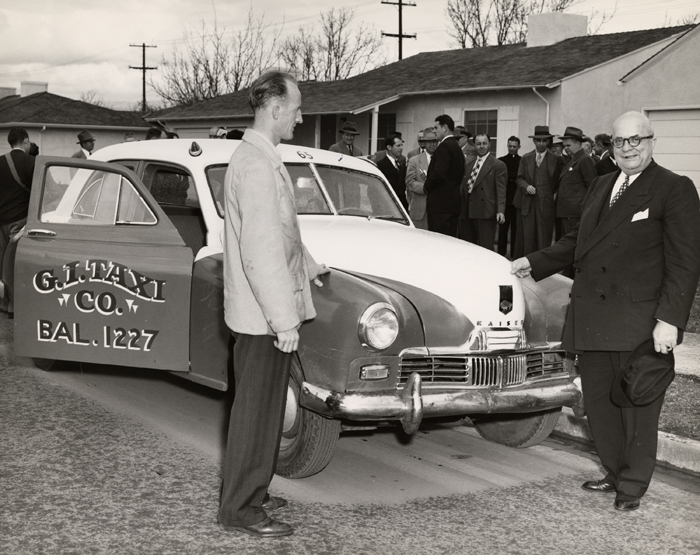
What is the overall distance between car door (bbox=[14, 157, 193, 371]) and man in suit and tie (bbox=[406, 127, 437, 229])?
6.20m

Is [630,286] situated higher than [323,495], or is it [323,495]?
[630,286]

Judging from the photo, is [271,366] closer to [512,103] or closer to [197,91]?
[512,103]

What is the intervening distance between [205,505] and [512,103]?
53.0 ft

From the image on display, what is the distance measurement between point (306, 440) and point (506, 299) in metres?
1.38

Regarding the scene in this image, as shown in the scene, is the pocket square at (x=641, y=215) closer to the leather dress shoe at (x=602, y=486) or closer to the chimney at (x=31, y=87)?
the leather dress shoe at (x=602, y=486)

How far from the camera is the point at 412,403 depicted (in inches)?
194

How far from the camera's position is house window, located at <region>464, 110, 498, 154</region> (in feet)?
66.7

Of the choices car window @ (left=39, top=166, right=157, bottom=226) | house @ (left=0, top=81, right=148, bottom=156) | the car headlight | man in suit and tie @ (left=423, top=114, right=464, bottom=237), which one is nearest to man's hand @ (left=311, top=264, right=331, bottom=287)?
the car headlight

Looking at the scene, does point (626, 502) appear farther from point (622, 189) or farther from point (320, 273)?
point (320, 273)

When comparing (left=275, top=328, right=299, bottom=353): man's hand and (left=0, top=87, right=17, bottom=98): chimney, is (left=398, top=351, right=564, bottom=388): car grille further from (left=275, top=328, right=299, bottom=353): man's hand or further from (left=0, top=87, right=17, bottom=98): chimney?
(left=0, top=87, right=17, bottom=98): chimney

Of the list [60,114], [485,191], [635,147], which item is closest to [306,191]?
[635,147]

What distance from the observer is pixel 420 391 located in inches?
195

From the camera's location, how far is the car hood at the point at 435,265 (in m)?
5.50

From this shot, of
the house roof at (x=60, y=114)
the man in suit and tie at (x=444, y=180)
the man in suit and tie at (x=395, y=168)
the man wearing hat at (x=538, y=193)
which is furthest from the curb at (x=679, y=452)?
the house roof at (x=60, y=114)
